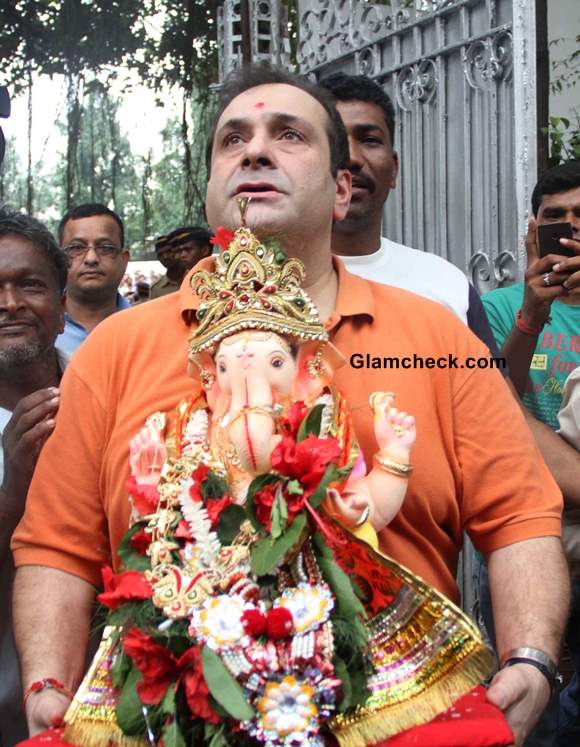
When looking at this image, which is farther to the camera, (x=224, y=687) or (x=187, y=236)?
(x=187, y=236)

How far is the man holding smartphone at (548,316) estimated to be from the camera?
3.52m

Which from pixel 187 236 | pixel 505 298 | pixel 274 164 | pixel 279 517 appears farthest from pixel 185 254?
pixel 279 517

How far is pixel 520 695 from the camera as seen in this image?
226 cm

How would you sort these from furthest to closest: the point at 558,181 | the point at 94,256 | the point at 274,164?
the point at 94,256, the point at 558,181, the point at 274,164

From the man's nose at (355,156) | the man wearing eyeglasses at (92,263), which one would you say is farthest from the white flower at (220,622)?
the man wearing eyeglasses at (92,263)

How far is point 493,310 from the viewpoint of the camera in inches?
155

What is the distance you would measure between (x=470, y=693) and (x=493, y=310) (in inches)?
80.0

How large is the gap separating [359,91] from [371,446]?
6.35 ft

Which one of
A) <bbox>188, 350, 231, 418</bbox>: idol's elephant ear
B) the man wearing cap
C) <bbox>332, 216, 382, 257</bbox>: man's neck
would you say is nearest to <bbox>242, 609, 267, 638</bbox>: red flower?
<bbox>188, 350, 231, 418</bbox>: idol's elephant ear

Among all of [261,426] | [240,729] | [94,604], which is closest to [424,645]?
[240,729]

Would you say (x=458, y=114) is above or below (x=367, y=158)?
above

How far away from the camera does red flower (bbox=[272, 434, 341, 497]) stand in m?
2.04

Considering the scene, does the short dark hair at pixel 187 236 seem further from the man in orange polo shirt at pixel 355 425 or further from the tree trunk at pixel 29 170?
the man in orange polo shirt at pixel 355 425

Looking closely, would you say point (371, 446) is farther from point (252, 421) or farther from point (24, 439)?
point (24, 439)
